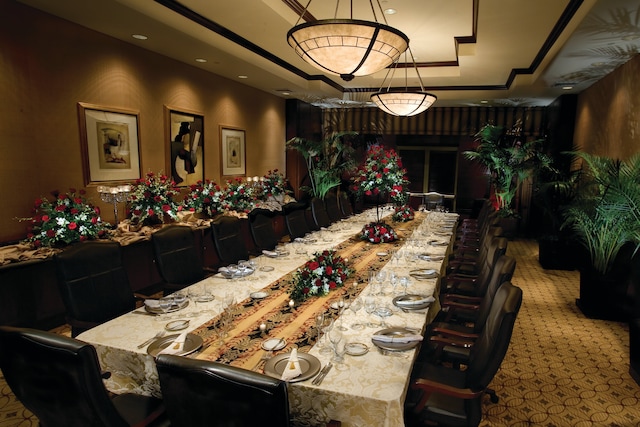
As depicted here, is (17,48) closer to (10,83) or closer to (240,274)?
(10,83)

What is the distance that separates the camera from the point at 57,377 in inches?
54.5

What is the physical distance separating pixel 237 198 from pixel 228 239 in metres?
2.21

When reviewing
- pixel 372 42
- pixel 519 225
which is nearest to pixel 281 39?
pixel 372 42

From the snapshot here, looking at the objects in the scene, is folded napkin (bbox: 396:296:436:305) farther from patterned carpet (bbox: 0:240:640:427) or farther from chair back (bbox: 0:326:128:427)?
chair back (bbox: 0:326:128:427)

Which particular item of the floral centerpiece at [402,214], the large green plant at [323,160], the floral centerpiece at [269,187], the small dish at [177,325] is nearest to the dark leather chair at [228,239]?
the small dish at [177,325]

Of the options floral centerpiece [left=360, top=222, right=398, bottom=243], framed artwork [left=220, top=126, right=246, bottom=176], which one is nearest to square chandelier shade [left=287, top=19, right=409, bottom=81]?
floral centerpiece [left=360, top=222, right=398, bottom=243]

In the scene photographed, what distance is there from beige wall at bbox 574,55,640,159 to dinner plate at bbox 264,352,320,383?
15.1 feet

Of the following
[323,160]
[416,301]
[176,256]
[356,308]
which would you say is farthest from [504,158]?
[176,256]

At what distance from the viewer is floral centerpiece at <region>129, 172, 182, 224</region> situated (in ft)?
14.0

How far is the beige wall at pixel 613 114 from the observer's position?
451 cm

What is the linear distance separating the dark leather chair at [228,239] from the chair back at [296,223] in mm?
876

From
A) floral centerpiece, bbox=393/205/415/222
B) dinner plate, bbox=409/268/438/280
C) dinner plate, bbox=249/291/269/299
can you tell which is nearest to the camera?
dinner plate, bbox=249/291/269/299

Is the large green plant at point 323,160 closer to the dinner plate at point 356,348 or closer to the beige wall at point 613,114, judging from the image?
the beige wall at point 613,114

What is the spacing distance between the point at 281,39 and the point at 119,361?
413 centimetres
